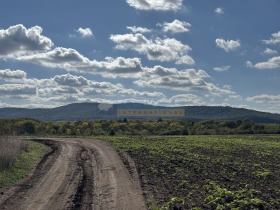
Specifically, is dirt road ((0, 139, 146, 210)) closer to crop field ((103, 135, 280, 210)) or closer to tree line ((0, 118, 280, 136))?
crop field ((103, 135, 280, 210))

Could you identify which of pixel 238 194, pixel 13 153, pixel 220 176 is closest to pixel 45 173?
pixel 13 153

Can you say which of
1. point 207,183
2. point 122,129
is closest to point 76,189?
point 207,183

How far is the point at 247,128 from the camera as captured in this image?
91250mm

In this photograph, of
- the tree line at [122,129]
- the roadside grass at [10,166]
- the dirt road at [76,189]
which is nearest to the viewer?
the dirt road at [76,189]

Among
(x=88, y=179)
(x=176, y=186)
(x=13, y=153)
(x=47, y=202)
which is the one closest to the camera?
(x=47, y=202)

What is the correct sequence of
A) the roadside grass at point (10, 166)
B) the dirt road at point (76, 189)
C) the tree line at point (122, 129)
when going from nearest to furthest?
the dirt road at point (76, 189)
the roadside grass at point (10, 166)
the tree line at point (122, 129)

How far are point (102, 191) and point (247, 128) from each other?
257 feet

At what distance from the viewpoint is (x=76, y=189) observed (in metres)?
17.7

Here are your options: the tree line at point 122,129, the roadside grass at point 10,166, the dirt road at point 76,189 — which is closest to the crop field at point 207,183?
the dirt road at point 76,189

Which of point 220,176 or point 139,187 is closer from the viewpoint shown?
point 139,187

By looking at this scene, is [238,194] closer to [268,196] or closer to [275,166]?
[268,196]

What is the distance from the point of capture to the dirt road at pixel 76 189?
586 inches

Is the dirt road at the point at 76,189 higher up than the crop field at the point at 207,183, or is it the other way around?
the crop field at the point at 207,183

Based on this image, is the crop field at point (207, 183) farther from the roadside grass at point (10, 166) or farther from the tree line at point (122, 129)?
the tree line at point (122, 129)
